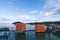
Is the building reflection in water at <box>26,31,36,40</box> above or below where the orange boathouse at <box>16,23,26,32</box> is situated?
below

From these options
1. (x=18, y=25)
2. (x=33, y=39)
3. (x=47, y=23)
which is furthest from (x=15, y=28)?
(x=47, y=23)

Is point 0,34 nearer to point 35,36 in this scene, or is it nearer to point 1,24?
point 1,24

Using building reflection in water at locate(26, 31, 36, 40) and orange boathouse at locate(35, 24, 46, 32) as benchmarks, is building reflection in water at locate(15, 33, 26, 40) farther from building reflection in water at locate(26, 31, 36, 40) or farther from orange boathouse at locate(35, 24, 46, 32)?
orange boathouse at locate(35, 24, 46, 32)

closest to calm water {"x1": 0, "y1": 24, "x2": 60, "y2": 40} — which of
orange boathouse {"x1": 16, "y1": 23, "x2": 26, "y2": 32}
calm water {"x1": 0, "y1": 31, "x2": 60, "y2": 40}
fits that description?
calm water {"x1": 0, "y1": 31, "x2": 60, "y2": 40}

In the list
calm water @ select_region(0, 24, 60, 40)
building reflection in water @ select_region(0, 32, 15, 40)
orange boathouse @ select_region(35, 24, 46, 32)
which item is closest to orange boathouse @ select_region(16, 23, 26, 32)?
calm water @ select_region(0, 24, 60, 40)

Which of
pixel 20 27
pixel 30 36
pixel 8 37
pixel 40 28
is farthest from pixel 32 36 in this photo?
pixel 8 37

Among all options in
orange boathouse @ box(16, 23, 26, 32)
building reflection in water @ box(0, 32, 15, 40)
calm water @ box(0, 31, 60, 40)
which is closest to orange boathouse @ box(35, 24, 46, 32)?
calm water @ box(0, 31, 60, 40)

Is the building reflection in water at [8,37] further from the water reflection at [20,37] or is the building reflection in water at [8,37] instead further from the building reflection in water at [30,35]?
the building reflection in water at [30,35]

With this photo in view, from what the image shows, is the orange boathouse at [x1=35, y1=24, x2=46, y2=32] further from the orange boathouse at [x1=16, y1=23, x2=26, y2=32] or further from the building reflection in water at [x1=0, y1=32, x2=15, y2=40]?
the building reflection in water at [x1=0, y1=32, x2=15, y2=40]

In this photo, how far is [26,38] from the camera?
3840mm

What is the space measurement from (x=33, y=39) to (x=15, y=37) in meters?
0.56

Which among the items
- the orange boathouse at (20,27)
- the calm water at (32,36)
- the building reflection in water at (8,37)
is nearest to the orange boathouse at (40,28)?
the calm water at (32,36)

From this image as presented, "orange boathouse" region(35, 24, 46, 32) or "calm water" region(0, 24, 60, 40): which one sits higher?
"orange boathouse" region(35, 24, 46, 32)

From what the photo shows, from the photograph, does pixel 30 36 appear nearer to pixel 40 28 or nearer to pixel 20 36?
pixel 20 36
